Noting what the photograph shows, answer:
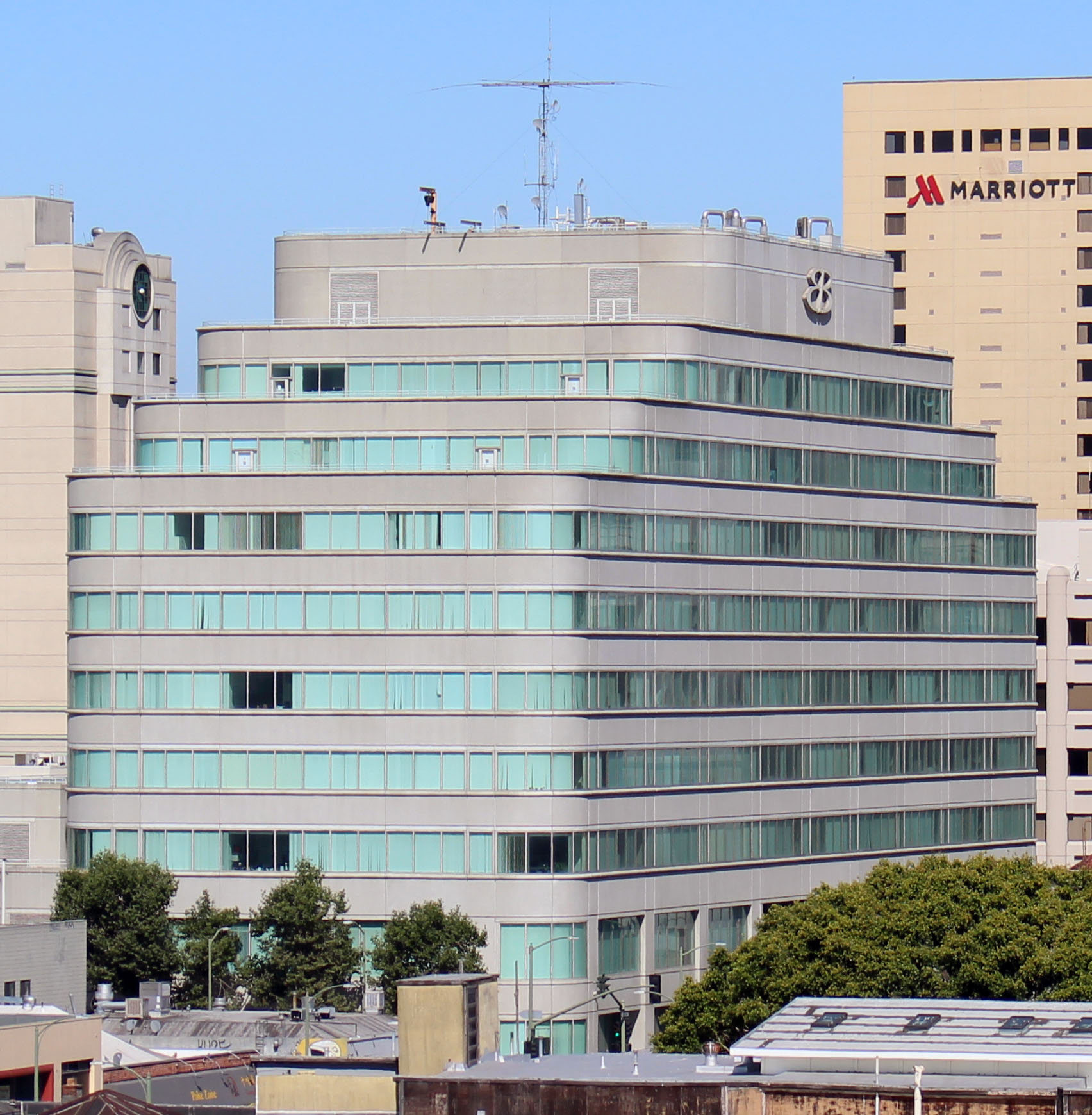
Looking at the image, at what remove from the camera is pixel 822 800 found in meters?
185

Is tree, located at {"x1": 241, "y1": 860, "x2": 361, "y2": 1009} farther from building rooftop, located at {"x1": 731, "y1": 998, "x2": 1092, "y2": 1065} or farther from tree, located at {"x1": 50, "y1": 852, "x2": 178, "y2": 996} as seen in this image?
building rooftop, located at {"x1": 731, "y1": 998, "x2": 1092, "y2": 1065}

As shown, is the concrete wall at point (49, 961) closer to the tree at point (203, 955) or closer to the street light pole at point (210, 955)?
the street light pole at point (210, 955)

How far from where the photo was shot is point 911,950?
406 ft

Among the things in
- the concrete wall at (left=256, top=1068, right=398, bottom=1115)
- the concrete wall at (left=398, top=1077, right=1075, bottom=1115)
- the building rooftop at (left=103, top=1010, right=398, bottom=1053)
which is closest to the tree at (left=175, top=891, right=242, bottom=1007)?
the building rooftop at (left=103, top=1010, right=398, bottom=1053)

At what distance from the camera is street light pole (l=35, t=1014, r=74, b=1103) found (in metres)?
106

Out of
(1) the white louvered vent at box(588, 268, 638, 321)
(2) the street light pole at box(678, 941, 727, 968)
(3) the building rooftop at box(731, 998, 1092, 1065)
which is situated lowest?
(2) the street light pole at box(678, 941, 727, 968)

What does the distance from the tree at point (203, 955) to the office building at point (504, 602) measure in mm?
3239

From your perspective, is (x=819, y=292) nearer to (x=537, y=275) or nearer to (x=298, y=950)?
(x=537, y=275)

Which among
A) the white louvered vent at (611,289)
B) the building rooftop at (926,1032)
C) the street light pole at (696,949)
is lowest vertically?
the street light pole at (696,949)

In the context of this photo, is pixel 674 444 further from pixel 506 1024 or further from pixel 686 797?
pixel 506 1024

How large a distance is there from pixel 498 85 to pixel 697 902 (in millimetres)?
48563

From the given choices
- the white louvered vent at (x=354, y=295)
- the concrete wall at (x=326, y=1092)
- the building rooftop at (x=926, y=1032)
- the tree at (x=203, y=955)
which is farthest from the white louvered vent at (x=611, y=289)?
the concrete wall at (x=326, y=1092)

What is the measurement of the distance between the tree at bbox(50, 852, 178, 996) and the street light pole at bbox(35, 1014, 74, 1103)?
41247mm

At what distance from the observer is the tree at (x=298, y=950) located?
162 metres
